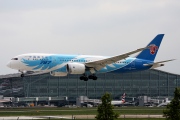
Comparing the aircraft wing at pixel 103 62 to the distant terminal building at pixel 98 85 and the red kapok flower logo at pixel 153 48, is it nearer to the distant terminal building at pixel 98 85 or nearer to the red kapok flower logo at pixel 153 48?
the red kapok flower logo at pixel 153 48

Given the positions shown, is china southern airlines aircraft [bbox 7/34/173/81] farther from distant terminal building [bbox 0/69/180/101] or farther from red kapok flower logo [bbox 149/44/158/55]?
distant terminal building [bbox 0/69/180/101]

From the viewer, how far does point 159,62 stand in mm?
92875

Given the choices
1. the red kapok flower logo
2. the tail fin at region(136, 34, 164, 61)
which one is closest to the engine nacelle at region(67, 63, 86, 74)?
the tail fin at region(136, 34, 164, 61)

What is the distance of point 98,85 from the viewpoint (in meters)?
176

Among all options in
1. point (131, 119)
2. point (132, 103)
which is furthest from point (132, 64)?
point (132, 103)

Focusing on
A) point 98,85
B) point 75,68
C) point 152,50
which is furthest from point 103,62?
point 98,85

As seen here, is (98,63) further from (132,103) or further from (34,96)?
(34,96)

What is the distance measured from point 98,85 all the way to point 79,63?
8763 cm

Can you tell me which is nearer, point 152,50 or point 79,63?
point 79,63

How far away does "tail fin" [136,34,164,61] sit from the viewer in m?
97.8

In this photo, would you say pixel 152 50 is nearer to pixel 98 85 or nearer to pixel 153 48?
pixel 153 48

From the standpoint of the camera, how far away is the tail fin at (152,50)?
321 feet

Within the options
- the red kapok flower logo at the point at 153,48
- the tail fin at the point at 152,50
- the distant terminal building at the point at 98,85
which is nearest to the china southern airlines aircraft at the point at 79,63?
the tail fin at the point at 152,50

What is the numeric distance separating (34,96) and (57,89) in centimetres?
820
